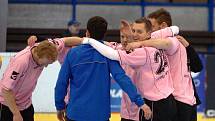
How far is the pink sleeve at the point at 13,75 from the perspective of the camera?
440 cm

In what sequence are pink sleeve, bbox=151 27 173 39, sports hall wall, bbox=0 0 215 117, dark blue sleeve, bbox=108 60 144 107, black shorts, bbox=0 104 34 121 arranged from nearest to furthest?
dark blue sleeve, bbox=108 60 144 107, pink sleeve, bbox=151 27 173 39, black shorts, bbox=0 104 34 121, sports hall wall, bbox=0 0 215 117

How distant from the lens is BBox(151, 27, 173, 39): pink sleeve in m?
4.63

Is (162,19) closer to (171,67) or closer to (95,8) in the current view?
(171,67)

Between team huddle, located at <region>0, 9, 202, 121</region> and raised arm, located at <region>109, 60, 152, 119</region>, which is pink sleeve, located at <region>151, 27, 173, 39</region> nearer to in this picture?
team huddle, located at <region>0, 9, 202, 121</region>

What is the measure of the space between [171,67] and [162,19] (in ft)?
1.54

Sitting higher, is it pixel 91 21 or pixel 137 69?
pixel 91 21

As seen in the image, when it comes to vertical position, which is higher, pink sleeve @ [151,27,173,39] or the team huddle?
pink sleeve @ [151,27,173,39]

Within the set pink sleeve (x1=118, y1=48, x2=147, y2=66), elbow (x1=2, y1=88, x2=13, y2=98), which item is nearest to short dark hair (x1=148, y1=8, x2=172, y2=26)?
pink sleeve (x1=118, y1=48, x2=147, y2=66)

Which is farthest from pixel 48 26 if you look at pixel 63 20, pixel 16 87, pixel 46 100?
pixel 16 87

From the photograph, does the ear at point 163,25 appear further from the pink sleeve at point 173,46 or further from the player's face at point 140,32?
the player's face at point 140,32

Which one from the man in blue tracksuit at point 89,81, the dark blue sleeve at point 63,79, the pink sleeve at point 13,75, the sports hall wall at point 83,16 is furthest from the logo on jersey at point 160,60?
the sports hall wall at point 83,16

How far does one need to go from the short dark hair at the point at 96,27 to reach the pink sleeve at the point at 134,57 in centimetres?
23

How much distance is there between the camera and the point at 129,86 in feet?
13.4

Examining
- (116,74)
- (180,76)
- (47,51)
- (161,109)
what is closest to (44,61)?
(47,51)
